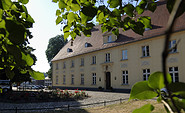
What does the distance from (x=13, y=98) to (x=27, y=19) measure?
14.9 metres

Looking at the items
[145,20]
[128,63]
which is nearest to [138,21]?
[145,20]

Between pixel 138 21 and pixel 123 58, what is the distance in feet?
61.6

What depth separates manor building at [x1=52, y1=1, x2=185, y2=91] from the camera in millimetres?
15492

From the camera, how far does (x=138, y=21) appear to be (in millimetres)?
1689

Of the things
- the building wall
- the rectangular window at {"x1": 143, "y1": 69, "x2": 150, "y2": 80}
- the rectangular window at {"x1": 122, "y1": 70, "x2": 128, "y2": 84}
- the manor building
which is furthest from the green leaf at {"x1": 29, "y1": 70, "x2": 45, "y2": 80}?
the rectangular window at {"x1": 122, "y1": 70, "x2": 128, "y2": 84}

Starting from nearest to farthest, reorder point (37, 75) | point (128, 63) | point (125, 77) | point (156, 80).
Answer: point (156, 80) < point (37, 75) < point (128, 63) < point (125, 77)

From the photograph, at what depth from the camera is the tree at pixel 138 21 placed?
1.13 ft

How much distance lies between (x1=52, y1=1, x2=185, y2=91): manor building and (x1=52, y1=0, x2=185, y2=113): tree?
10903mm

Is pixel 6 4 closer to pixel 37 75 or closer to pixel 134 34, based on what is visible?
pixel 37 75

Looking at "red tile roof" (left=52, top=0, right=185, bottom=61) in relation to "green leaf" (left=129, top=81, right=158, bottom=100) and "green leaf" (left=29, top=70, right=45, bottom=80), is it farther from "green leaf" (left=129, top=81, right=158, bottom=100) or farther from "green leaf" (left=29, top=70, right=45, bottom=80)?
"green leaf" (left=129, top=81, right=158, bottom=100)

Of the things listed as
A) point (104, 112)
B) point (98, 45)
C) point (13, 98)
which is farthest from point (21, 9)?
point (98, 45)

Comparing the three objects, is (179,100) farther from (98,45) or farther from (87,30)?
(98,45)

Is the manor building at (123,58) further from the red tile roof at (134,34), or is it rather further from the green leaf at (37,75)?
the green leaf at (37,75)

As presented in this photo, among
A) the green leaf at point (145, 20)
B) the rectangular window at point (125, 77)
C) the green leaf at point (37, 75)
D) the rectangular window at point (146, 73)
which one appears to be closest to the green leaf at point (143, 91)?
the green leaf at point (37, 75)
